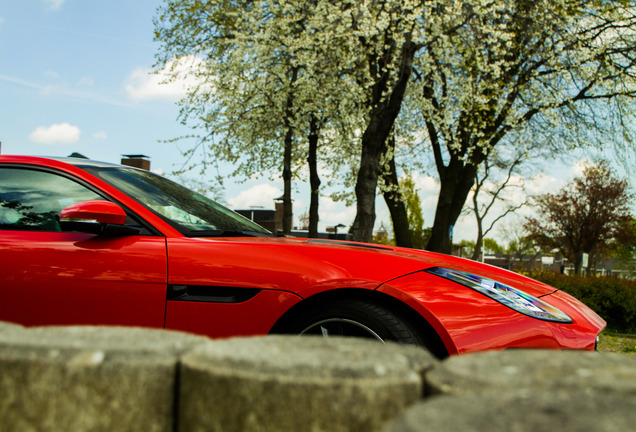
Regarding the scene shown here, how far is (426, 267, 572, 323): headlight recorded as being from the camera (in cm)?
281

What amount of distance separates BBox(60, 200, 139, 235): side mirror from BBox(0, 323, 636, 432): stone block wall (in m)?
1.61

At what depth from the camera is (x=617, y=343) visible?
8.55 metres

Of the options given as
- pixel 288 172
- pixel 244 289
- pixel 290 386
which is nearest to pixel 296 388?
pixel 290 386

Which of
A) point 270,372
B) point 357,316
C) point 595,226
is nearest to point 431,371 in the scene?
point 270,372

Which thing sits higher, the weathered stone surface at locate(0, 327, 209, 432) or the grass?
the weathered stone surface at locate(0, 327, 209, 432)

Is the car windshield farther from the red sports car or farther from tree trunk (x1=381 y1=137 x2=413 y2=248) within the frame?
tree trunk (x1=381 y1=137 x2=413 y2=248)

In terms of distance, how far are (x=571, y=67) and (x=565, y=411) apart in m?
18.1

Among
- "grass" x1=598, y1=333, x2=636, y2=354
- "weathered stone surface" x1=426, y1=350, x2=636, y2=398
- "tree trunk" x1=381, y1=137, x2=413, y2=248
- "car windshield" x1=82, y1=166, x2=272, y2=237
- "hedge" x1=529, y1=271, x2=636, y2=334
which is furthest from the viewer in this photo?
"tree trunk" x1=381, y1=137, x2=413, y2=248

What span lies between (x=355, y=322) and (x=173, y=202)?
144 cm

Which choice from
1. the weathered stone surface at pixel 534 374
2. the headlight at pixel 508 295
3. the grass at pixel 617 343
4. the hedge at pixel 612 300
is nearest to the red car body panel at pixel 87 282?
the headlight at pixel 508 295

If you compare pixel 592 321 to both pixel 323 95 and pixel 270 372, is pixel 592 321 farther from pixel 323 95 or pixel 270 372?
pixel 323 95

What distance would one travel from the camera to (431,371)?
1096 mm

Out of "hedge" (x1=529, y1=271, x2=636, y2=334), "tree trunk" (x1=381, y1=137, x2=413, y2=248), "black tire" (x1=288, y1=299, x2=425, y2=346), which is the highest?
"tree trunk" (x1=381, y1=137, x2=413, y2=248)

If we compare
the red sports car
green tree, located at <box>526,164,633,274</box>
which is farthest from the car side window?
green tree, located at <box>526,164,633,274</box>
